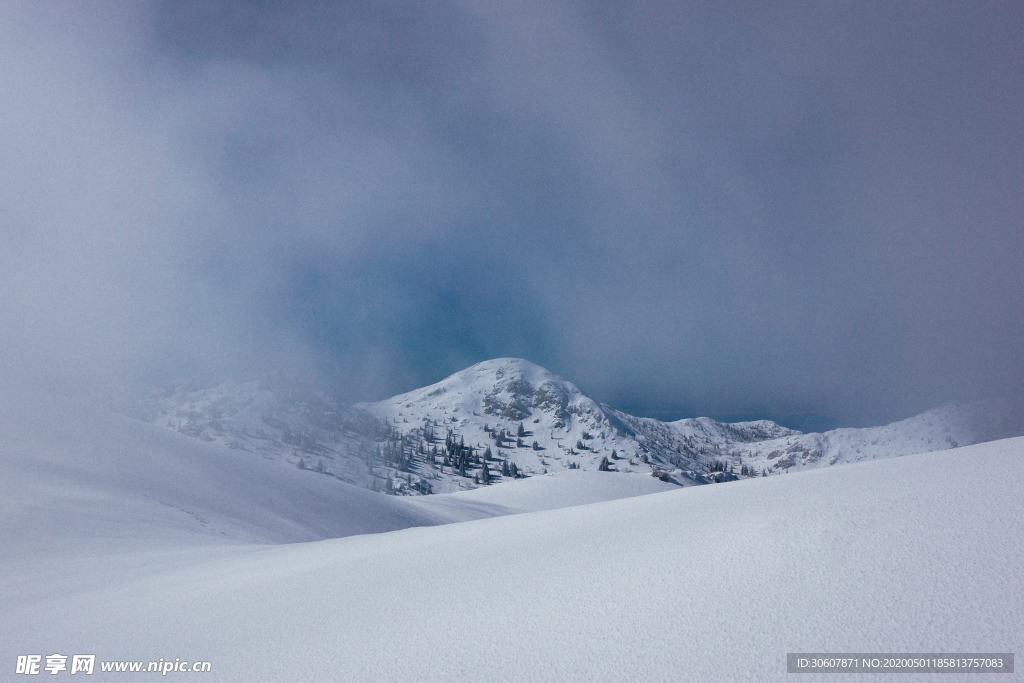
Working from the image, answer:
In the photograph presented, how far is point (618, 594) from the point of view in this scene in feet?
16.9

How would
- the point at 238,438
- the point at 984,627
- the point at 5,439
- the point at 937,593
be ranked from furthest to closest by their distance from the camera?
the point at 238,438 < the point at 5,439 < the point at 937,593 < the point at 984,627

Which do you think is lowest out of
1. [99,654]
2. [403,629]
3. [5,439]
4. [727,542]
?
[99,654]

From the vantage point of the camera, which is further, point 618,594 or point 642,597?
point 618,594

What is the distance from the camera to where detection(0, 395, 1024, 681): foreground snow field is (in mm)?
4000

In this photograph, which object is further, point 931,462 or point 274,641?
point 931,462

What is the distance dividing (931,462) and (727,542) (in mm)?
3999

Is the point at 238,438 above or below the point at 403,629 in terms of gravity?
above

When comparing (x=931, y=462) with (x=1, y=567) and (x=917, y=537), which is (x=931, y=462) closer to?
(x=917, y=537)

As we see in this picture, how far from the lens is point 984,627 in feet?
12.1

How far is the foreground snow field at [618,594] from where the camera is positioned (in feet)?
13.1

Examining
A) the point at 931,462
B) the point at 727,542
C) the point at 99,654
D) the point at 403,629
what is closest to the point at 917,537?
the point at 727,542

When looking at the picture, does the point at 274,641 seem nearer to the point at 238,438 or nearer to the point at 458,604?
the point at 458,604

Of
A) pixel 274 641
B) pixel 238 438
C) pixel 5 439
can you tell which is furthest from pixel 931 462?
pixel 238 438

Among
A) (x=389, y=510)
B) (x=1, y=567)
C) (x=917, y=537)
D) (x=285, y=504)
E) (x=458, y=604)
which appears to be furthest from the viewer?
(x=389, y=510)
